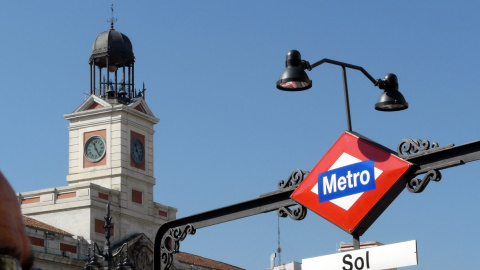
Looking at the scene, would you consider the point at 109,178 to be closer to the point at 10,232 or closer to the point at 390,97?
the point at 390,97

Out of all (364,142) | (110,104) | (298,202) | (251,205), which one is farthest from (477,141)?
(110,104)

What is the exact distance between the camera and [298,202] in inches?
310

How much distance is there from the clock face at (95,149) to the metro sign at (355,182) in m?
44.0

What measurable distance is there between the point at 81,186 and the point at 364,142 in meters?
41.2

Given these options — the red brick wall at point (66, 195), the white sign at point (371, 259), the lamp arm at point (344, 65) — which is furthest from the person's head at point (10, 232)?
the red brick wall at point (66, 195)

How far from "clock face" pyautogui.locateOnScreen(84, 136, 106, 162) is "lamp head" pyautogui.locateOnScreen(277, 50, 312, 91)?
43.2m

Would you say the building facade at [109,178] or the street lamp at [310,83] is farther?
the building facade at [109,178]

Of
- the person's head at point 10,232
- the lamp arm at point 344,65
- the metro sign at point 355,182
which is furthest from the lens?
the lamp arm at point 344,65

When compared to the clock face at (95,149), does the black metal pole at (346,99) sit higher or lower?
lower

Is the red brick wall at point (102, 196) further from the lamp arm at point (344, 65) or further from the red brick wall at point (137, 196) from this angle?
the lamp arm at point (344, 65)

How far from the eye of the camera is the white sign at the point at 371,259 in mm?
6477

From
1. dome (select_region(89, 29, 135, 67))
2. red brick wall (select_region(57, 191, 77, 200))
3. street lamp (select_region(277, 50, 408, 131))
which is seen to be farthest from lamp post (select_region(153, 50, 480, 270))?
dome (select_region(89, 29, 135, 67))

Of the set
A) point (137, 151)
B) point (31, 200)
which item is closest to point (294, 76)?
point (31, 200)

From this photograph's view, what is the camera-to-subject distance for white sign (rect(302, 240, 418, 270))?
6.48 meters
